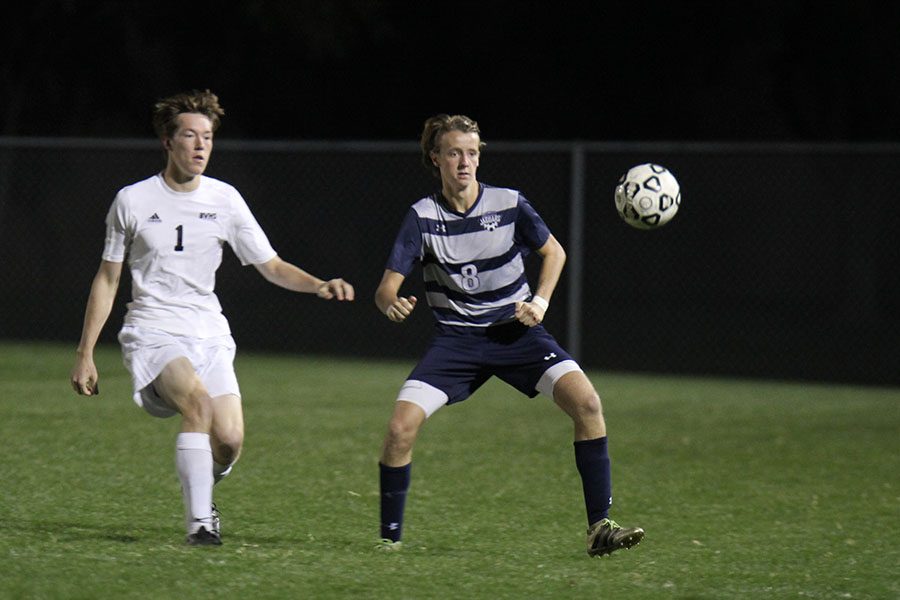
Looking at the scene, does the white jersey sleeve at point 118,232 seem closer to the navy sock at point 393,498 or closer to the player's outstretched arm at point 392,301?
the player's outstretched arm at point 392,301

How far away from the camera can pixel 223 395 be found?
6.50 m

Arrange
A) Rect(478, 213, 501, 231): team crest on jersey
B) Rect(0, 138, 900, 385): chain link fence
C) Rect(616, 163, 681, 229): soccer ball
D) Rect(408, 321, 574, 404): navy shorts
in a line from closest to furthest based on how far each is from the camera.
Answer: Rect(408, 321, 574, 404): navy shorts → Rect(478, 213, 501, 231): team crest on jersey → Rect(616, 163, 681, 229): soccer ball → Rect(0, 138, 900, 385): chain link fence

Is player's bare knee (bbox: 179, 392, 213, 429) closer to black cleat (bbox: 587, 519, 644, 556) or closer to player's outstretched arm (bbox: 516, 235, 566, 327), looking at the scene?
player's outstretched arm (bbox: 516, 235, 566, 327)

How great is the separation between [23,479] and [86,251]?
1337 centimetres

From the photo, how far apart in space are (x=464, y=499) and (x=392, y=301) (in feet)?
6.77

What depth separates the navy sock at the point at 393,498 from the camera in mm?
6500

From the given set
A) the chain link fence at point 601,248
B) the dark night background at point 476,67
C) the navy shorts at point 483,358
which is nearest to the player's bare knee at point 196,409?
the navy shorts at point 483,358

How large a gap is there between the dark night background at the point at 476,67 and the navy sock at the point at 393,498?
16.0 m

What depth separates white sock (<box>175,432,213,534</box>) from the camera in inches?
246

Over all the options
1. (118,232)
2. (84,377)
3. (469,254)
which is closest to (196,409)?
(84,377)

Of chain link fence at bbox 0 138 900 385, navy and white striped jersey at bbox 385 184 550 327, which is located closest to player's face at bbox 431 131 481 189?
navy and white striped jersey at bbox 385 184 550 327

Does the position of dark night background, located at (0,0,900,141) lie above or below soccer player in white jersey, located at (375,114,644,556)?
above

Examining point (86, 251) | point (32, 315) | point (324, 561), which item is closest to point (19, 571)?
point (324, 561)

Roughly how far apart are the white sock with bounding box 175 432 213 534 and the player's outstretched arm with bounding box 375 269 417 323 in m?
0.92
